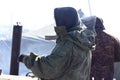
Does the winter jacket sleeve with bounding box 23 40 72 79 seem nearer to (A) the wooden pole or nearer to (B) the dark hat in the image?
(B) the dark hat

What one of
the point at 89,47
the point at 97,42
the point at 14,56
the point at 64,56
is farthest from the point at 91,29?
the point at 14,56

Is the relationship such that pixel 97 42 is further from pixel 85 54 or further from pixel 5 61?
pixel 5 61

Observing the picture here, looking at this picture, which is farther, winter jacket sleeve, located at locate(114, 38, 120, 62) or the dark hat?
winter jacket sleeve, located at locate(114, 38, 120, 62)

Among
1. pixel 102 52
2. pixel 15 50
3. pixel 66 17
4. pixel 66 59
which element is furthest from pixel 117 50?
pixel 66 59

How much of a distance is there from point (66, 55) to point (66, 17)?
37 centimetres

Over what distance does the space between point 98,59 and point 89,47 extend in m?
2.08

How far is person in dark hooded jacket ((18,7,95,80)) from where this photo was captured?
325 cm

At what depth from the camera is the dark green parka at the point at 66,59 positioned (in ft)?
10.7

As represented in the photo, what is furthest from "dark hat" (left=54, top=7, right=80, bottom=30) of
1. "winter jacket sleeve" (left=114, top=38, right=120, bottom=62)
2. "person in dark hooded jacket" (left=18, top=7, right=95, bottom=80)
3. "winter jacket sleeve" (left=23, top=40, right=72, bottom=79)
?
"winter jacket sleeve" (left=114, top=38, right=120, bottom=62)

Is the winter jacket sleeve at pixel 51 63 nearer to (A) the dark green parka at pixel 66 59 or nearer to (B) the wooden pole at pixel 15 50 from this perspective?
(A) the dark green parka at pixel 66 59

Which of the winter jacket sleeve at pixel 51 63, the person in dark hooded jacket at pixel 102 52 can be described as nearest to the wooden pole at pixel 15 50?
the person in dark hooded jacket at pixel 102 52

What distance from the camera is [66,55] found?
10.8 ft

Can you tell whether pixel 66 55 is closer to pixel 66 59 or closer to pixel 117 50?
pixel 66 59

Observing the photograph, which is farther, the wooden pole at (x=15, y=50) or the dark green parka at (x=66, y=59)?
the wooden pole at (x=15, y=50)
